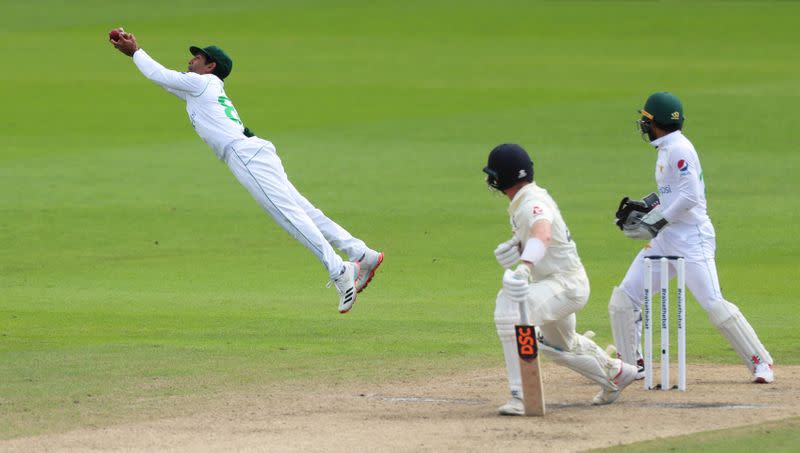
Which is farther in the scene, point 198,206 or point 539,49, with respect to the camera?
point 539,49

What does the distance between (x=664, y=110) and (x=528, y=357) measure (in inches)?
91.2

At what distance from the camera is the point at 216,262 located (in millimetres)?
17109

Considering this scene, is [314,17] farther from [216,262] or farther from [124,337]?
[124,337]

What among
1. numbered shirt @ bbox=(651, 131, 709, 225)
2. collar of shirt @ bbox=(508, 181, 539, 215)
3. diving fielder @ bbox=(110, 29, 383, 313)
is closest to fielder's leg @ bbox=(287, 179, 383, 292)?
diving fielder @ bbox=(110, 29, 383, 313)

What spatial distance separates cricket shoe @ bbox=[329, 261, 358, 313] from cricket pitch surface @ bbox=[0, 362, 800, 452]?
1394 mm

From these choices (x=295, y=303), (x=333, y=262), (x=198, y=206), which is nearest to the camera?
(x=333, y=262)

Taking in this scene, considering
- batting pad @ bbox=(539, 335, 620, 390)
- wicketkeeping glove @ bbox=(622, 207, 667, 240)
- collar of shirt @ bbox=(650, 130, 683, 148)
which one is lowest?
batting pad @ bbox=(539, 335, 620, 390)

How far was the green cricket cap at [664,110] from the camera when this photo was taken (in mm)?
10148

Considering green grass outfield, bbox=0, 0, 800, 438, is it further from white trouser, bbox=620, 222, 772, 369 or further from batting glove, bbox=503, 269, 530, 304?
batting glove, bbox=503, 269, 530, 304

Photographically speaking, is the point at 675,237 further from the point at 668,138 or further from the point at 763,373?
the point at 763,373

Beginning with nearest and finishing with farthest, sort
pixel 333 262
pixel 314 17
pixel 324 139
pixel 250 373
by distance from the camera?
pixel 250 373
pixel 333 262
pixel 324 139
pixel 314 17

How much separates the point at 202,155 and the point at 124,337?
15215 mm

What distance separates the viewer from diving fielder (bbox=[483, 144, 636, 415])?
8.88m

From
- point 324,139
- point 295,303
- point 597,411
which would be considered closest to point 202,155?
point 324,139
